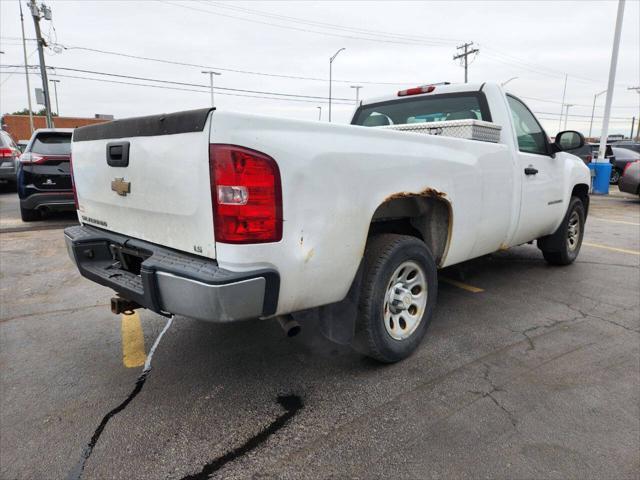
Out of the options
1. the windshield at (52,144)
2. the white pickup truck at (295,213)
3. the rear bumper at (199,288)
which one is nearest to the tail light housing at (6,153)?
the windshield at (52,144)

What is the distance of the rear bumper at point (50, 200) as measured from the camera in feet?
25.6

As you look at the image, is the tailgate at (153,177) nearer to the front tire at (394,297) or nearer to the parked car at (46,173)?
the front tire at (394,297)

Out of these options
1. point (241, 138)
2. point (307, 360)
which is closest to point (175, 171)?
point (241, 138)

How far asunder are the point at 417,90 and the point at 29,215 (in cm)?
767

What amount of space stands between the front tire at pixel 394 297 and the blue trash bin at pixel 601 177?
15.3 meters

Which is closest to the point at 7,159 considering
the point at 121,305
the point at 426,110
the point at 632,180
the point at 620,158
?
the point at 121,305

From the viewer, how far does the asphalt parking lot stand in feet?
6.93

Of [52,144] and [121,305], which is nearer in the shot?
[121,305]

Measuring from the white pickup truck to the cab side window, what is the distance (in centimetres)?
21

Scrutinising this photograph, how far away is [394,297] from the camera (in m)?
2.99

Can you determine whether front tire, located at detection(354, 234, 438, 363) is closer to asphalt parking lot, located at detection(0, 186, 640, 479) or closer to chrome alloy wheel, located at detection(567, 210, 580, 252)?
asphalt parking lot, located at detection(0, 186, 640, 479)

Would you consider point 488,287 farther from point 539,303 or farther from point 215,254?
point 215,254

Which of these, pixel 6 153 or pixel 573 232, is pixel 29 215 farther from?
pixel 573 232

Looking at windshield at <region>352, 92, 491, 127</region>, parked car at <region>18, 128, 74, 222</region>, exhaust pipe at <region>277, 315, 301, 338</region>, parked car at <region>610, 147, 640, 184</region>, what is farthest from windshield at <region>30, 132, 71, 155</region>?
parked car at <region>610, 147, 640, 184</region>
